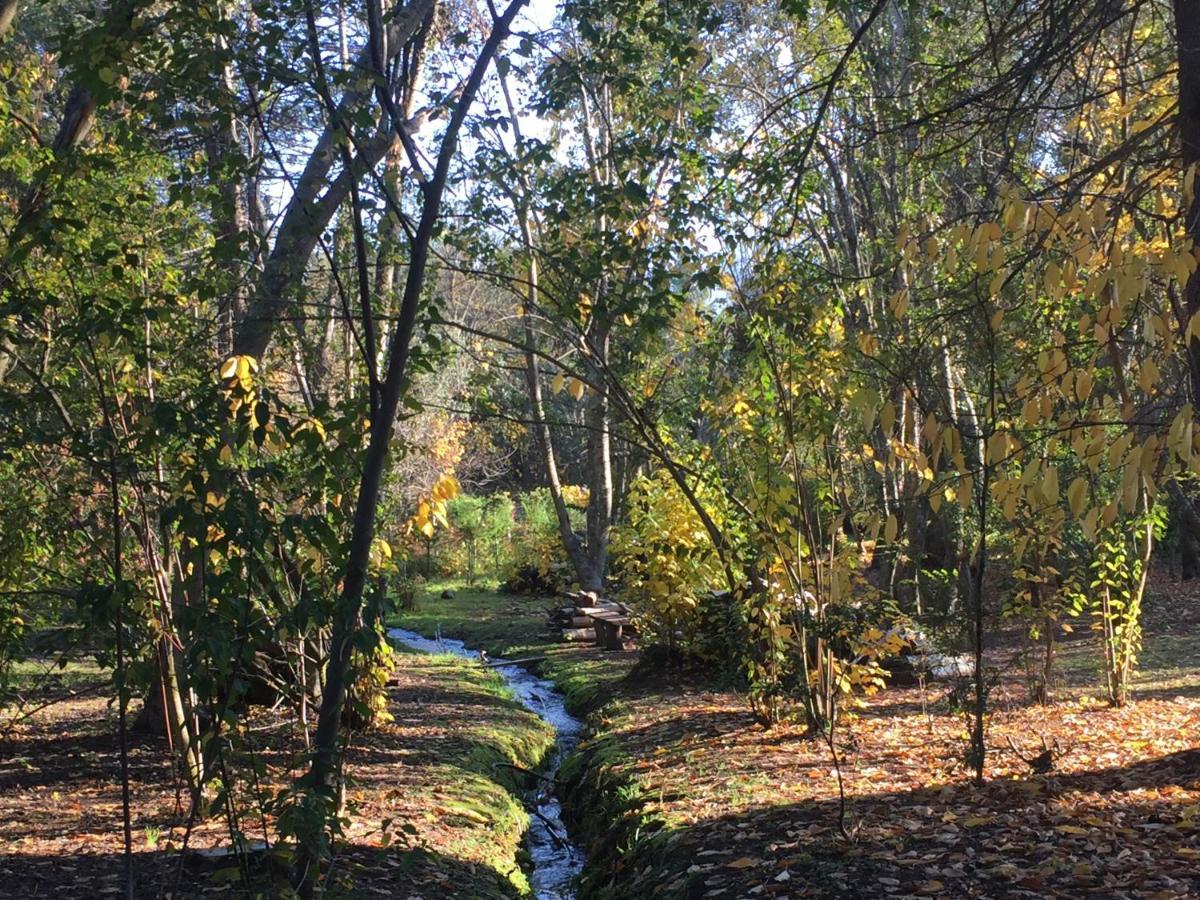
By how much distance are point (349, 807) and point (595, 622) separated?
1182 centimetres

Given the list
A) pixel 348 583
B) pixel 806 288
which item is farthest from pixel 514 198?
pixel 806 288

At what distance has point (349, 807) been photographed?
366 cm

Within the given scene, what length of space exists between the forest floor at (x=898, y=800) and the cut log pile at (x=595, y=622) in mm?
4682

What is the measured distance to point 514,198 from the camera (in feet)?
15.4

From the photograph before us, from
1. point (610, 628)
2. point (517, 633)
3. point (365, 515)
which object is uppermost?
point (365, 515)

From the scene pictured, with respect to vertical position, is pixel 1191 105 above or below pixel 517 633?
above

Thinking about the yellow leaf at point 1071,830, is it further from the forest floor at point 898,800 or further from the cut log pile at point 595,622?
the cut log pile at point 595,622

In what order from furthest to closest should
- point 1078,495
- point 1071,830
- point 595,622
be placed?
point 595,622 < point 1071,830 < point 1078,495

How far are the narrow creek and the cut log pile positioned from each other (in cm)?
129

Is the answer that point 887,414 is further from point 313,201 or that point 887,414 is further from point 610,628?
point 610,628

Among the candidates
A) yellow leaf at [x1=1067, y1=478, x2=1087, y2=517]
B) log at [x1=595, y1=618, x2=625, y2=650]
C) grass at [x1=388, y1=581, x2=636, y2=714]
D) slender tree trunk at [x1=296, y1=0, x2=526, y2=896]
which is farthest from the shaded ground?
log at [x1=595, y1=618, x2=625, y2=650]

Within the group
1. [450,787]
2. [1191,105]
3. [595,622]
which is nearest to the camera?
[1191,105]

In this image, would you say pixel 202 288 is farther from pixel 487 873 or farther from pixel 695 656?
pixel 695 656

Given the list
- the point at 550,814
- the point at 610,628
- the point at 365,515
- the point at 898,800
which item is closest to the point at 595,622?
the point at 610,628
